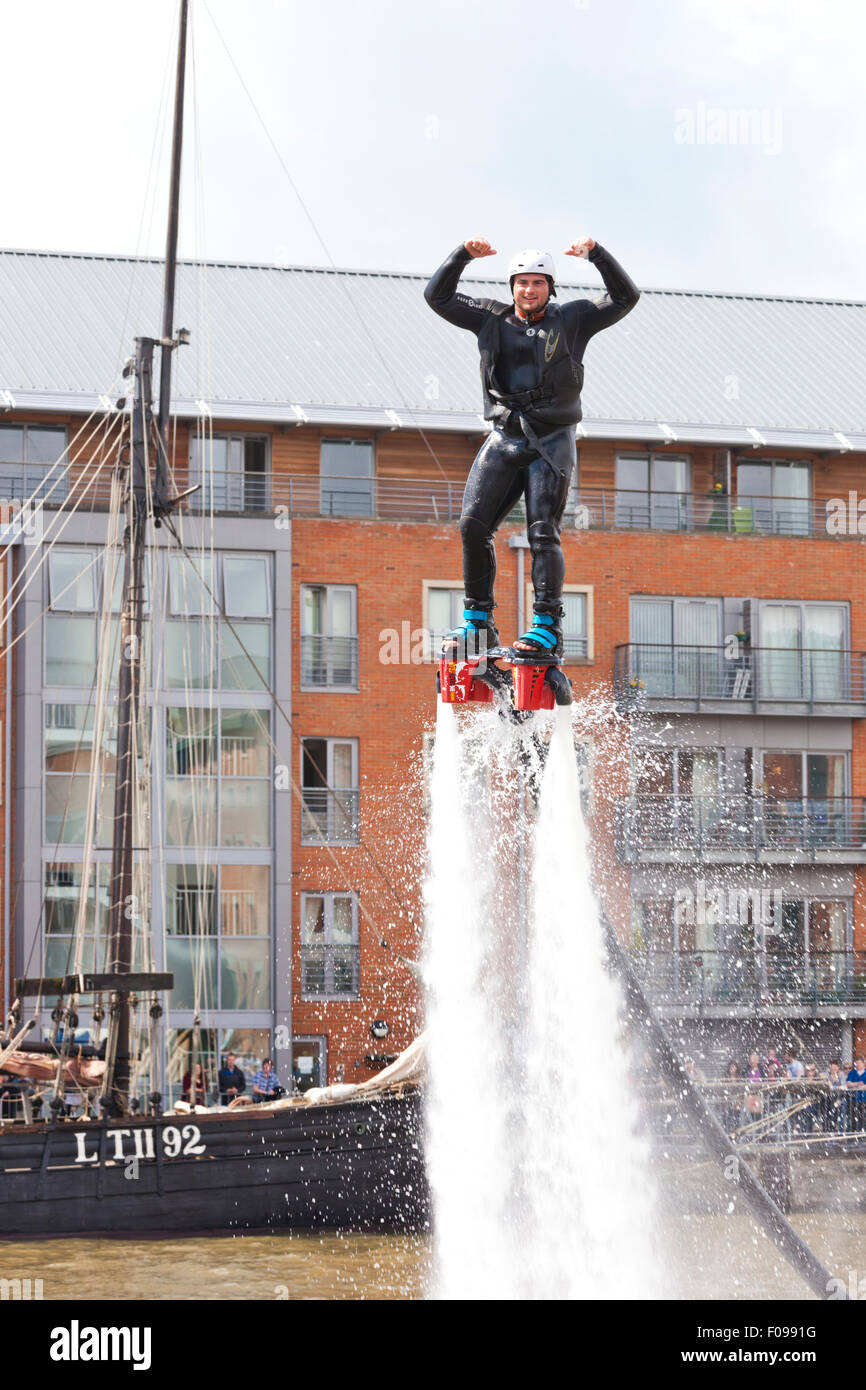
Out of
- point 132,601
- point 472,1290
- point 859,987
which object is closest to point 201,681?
point 132,601

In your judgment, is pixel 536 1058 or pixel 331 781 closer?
pixel 536 1058

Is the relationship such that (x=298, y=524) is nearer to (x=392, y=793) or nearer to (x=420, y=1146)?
(x=392, y=793)

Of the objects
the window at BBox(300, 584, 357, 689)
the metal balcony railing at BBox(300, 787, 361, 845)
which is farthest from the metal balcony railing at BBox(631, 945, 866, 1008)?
the window at BBox(300, 584, 357, 689)

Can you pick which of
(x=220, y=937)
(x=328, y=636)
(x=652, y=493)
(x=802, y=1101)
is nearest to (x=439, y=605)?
(x=328, y=636)

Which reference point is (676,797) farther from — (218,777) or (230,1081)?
(230,1081)

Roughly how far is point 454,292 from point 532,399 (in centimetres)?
93

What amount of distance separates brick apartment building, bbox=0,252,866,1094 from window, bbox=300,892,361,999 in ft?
0.24

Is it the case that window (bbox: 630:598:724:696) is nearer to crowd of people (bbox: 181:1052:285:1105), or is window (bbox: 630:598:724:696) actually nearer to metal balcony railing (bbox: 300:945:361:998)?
metal balcony railing (bbox: 300:945:361:998)

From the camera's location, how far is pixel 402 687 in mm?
51562

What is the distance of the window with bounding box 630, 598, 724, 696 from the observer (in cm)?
5288

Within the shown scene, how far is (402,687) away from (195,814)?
7.89 meters

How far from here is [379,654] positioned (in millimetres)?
51438

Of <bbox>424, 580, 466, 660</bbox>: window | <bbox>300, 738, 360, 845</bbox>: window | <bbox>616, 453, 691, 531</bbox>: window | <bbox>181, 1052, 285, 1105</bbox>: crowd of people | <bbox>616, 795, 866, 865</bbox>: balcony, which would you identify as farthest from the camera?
<bbox>616, 453, 691, 531</bbox>: window

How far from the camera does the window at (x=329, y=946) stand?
48938mm
